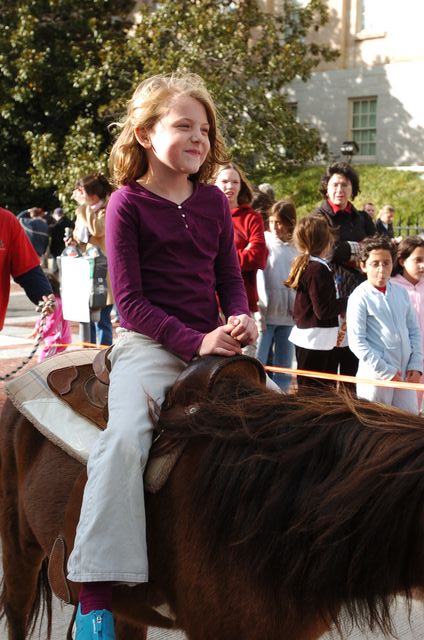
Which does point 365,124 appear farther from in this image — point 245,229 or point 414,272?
point 414,272

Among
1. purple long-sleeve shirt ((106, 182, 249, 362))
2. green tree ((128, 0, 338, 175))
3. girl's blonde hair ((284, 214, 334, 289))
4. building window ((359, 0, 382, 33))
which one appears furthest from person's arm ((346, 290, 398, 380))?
building window ((359, 0, 382, 33))

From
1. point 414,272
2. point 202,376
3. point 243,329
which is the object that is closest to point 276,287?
point 414,272

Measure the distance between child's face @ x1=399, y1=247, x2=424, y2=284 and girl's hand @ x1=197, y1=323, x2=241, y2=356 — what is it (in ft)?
14.5

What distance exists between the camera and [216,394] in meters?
2.48

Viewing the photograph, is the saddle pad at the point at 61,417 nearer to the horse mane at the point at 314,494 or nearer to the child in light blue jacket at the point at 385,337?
the horse mane at the point at 314,494

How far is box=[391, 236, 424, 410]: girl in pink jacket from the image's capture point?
263 inches

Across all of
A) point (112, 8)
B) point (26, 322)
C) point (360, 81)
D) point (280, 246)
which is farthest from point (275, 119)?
point (280, 246)

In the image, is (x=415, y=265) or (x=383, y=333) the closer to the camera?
(x=383, y=333)

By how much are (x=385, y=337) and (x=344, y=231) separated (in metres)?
1.73

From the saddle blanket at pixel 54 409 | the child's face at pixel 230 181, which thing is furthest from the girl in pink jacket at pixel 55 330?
the saddle blanket at pixel 54 409

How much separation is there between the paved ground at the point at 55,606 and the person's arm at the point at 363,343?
1.87 metres

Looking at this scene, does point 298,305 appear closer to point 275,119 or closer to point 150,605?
point 150,605

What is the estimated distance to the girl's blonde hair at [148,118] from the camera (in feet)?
9.18

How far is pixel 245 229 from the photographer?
290 inches
